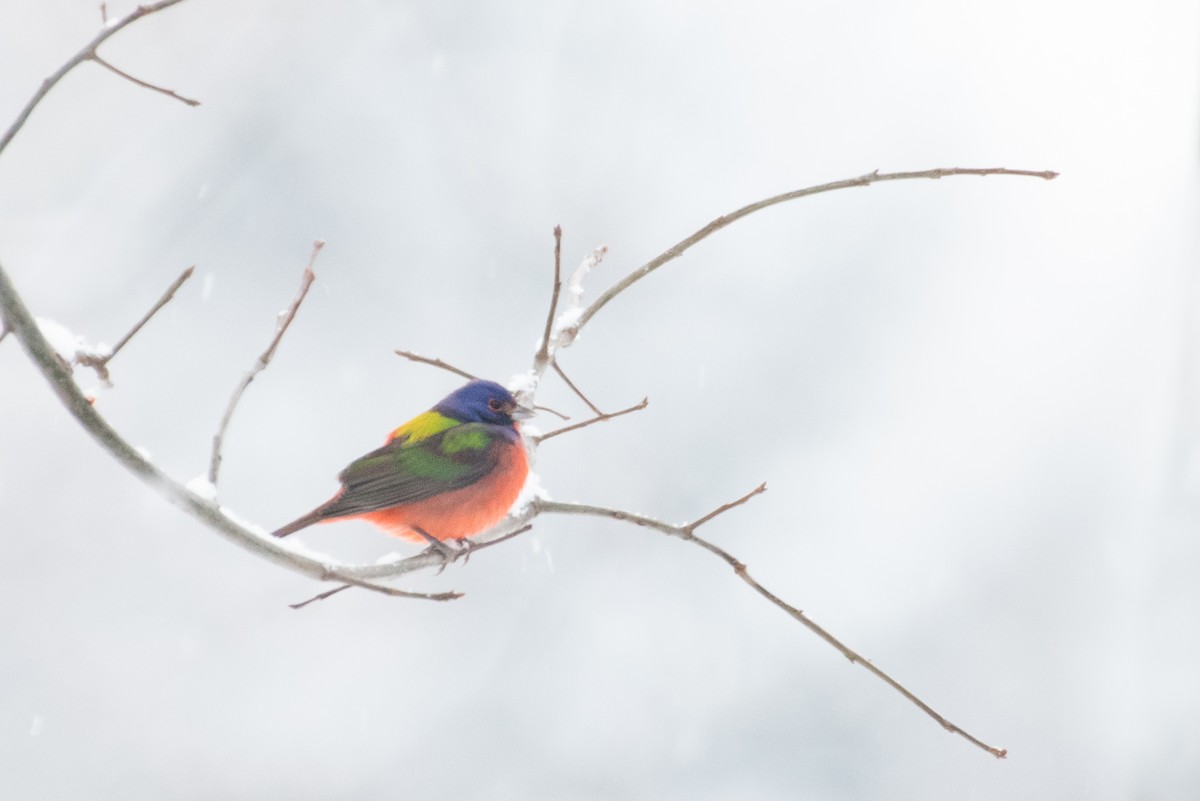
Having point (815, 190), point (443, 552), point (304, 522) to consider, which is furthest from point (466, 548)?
point (815, 190)

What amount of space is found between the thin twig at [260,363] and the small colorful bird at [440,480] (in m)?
1.66

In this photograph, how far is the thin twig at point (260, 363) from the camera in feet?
7.12

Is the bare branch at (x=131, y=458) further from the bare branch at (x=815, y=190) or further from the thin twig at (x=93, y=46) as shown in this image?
the bare branch at (x=815, y=190)

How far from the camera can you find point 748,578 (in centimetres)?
276

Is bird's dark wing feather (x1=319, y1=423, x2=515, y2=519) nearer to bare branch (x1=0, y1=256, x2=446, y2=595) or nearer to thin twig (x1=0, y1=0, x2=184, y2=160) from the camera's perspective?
bare branch (x1=0, y1=256, x2=446, y2=595)

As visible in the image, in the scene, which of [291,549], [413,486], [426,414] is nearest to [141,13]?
[291,549]

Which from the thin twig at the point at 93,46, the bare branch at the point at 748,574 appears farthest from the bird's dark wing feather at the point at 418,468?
the thin twig at the point at 93,46

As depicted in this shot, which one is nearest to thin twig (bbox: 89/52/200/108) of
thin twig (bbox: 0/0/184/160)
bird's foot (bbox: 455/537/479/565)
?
thin twig (bbox: 0/0/184/160)

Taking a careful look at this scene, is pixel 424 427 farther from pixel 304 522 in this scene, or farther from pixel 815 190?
pixel 815 190

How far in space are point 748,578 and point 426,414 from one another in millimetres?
2574

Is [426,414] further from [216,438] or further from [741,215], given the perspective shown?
[216,438]

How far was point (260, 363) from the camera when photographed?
227 centimetres

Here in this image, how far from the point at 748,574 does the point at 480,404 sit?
90.4 inches

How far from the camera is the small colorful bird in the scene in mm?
4109
